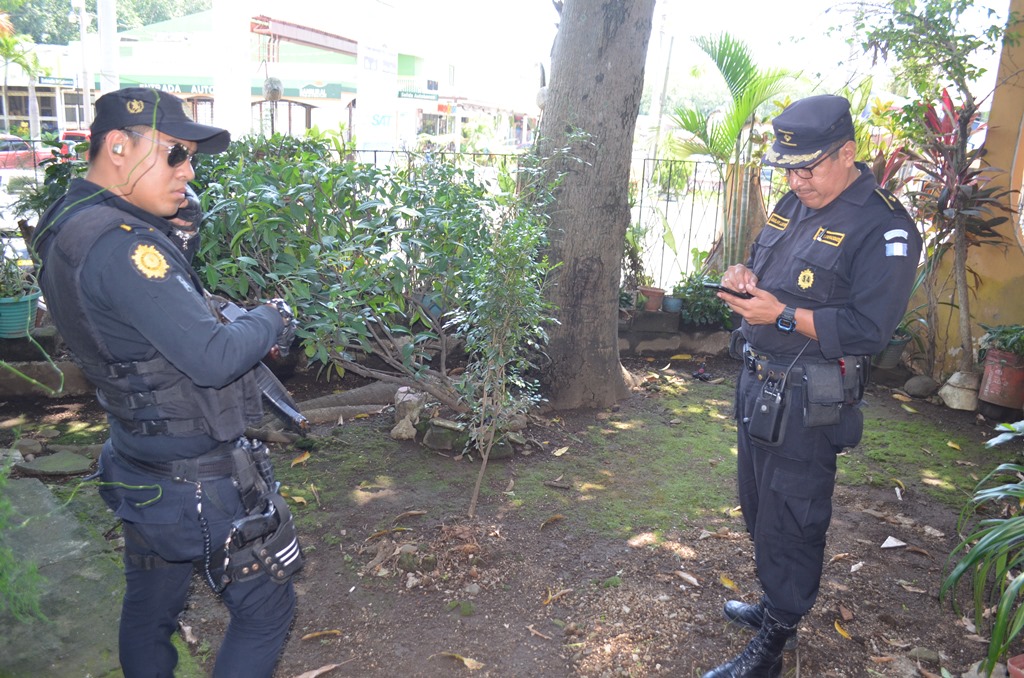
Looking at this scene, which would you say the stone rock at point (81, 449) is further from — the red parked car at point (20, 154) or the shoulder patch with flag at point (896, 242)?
the shoulder patch with flag at point (896, 242)

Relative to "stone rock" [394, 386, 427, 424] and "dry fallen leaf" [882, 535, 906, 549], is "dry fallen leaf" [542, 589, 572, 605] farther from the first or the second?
"stone rock" [394, 386, 427, 424]

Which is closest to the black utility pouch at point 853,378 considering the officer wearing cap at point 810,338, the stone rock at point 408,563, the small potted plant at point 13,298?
the officer wearing cap at point 810,338

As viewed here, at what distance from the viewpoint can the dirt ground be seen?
3031mm

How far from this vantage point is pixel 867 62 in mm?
6621

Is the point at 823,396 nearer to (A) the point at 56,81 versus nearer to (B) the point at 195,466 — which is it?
(B) the point at 195,466

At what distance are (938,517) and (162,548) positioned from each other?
4.12m

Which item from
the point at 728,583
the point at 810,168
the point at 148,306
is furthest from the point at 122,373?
the point at 728,583

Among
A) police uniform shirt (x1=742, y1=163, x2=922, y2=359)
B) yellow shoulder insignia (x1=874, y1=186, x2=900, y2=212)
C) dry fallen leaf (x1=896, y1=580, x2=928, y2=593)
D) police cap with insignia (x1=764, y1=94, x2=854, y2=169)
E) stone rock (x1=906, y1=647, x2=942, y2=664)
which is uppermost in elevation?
police cap with insignia (x1=764, y1=94, x2=854, y2=169)

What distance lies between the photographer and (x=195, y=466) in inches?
84.6

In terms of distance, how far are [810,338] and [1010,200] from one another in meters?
4.73

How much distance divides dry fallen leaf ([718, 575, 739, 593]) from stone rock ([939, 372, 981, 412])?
3837 millimetres

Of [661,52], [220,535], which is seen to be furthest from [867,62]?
[661,52]

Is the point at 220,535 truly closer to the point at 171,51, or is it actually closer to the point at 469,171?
the point at 469,171

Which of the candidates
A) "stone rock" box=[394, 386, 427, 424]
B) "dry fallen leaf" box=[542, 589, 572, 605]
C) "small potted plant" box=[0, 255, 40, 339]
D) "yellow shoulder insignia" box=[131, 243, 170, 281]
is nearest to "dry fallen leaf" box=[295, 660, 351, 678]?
"dry fallen leaf" box=[542, 589, 572, 605]
